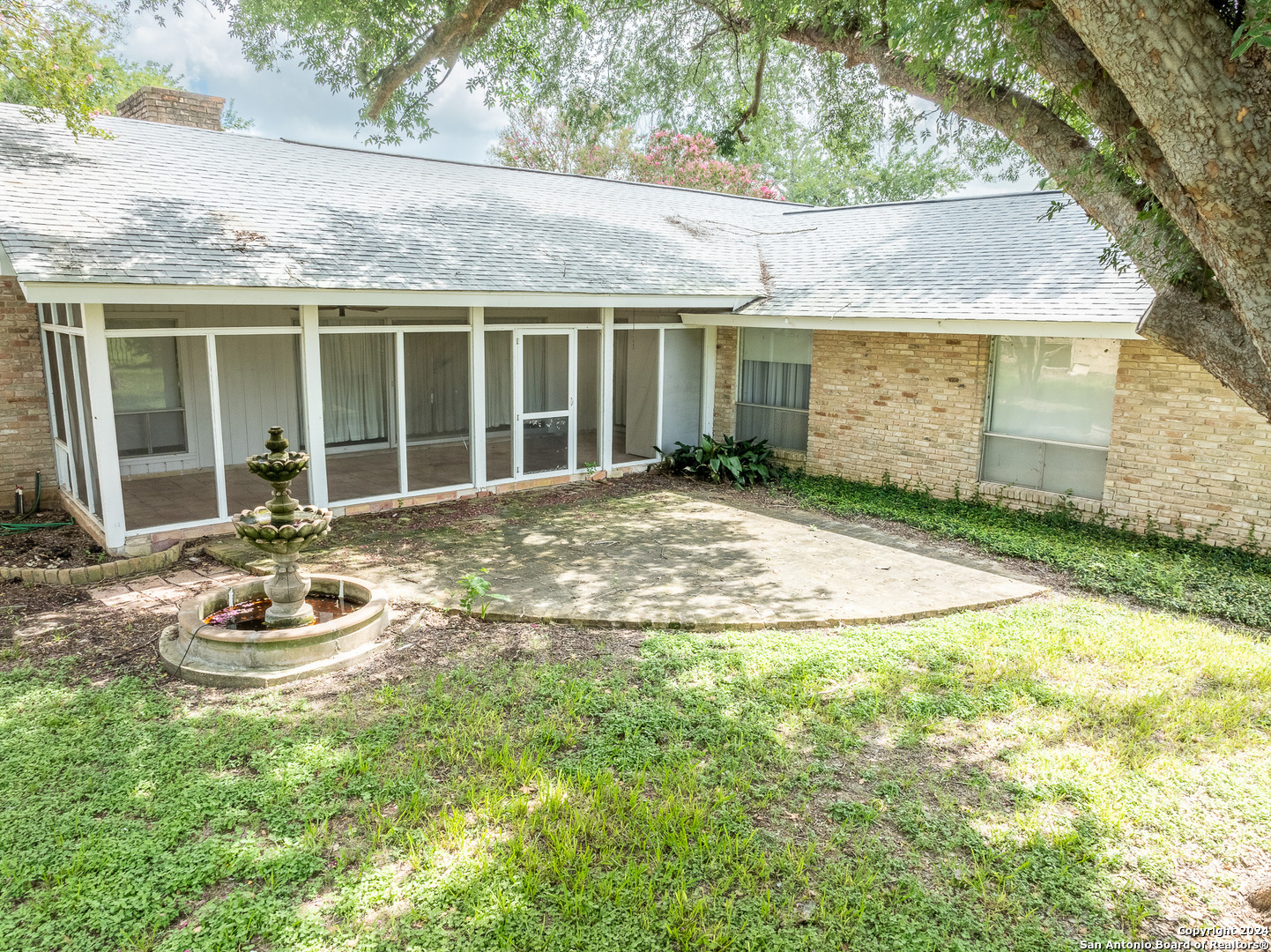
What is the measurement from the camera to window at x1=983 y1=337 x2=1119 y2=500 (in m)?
10.9

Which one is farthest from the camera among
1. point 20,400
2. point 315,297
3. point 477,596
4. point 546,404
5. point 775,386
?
point 775,386

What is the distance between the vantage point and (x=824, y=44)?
28.3 feet

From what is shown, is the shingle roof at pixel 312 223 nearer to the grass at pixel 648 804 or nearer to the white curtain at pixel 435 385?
the white curtain at pixel 435 385

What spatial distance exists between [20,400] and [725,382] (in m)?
10.5

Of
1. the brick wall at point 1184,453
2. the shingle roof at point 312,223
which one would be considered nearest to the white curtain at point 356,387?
the shingle roof at point 312,223

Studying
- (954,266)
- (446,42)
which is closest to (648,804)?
(446,42)

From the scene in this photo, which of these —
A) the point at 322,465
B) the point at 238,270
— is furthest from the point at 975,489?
the point at 238,270

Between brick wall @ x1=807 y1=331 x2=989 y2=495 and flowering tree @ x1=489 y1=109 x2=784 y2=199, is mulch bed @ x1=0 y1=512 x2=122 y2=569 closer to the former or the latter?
brick wall @ x1=807 y1=331 x2=989 y2=495

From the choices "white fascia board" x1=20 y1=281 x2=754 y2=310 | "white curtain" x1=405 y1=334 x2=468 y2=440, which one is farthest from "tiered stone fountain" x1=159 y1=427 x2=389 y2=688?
"white curtain" x1=405 y1=334 x2=468 y2=440

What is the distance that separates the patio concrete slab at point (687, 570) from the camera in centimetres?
783

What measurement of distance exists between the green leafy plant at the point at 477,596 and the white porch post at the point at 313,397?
3.39 meters

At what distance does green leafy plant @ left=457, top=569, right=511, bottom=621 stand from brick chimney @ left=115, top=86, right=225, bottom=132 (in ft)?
33.9

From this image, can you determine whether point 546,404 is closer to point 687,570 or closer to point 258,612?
point 687,570

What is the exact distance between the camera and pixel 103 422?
873 cm
